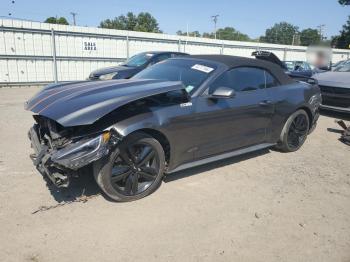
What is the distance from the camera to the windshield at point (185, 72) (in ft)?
14.3

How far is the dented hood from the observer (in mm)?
3277

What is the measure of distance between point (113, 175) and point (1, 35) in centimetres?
1243

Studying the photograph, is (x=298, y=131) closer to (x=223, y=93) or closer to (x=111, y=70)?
(x=223, y=93)

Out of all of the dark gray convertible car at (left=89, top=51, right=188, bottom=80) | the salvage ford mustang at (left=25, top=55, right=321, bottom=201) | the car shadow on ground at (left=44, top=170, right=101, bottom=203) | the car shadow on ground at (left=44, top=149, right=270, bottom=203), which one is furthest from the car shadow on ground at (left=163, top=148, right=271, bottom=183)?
the dark gray convertible car at (left=89, top=51, right=188, bottom=80)

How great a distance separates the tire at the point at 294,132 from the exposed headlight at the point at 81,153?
341cm

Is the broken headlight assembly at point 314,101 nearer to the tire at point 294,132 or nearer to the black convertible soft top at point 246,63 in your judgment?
the tire at point 294,132

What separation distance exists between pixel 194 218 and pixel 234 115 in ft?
5.48

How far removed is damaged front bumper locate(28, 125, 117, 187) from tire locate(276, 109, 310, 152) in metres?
3.31

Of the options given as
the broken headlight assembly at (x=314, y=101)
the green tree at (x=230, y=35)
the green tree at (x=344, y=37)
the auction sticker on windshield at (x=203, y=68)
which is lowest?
the broken headlight assembly at (x=314, y=101)

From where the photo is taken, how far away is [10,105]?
9352mm

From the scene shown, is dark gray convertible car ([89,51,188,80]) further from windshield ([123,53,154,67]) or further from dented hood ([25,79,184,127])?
dented hood ([25,79,184,127])

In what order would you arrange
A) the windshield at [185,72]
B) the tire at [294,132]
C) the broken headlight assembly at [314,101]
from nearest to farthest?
the windshield at [185,72], the tire at [294,132], the broken headlight assembly at [314,101]

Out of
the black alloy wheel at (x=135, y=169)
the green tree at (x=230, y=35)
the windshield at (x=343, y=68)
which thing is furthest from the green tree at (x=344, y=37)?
the black alloy wheel at (x=135, y=169)

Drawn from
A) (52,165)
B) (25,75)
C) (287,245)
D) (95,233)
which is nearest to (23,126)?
(52,165)
